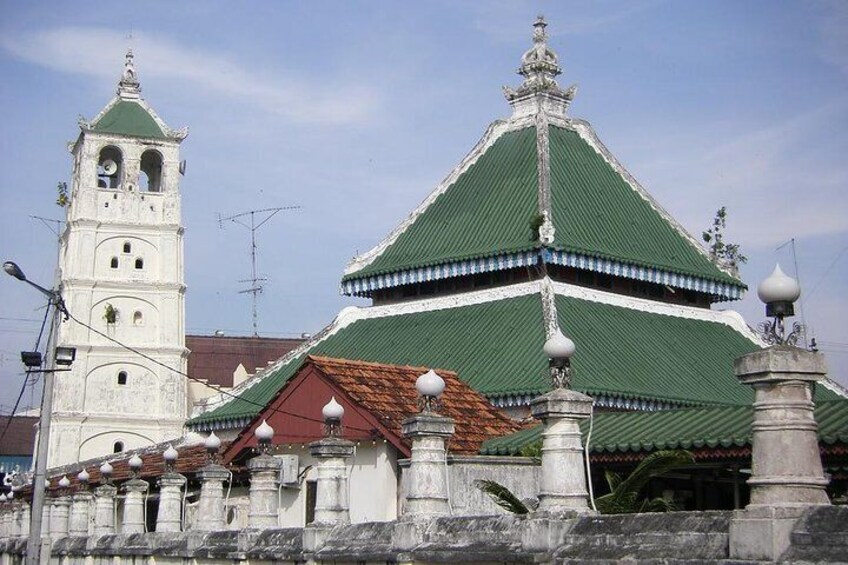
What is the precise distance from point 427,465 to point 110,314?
5485 centimetres

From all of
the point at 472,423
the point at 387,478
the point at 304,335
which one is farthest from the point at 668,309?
the point at 304,335

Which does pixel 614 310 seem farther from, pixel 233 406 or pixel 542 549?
pixel 542 549

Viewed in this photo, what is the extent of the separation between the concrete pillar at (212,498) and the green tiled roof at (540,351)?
590cm

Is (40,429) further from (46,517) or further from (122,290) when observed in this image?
(122,290)

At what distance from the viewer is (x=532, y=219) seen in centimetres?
2836

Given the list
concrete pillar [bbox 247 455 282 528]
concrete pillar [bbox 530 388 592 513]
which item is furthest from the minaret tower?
concrete pillar [bbox 530 388 592 513]

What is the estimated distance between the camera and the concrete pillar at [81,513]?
93.8ft

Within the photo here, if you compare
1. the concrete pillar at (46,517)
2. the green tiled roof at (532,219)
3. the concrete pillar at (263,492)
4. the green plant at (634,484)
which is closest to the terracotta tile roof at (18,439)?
the concrete pillar at (46,517)

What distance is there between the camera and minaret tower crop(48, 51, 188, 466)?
2621 inches

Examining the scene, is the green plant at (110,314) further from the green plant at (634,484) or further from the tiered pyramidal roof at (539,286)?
the green plant at (634,484)

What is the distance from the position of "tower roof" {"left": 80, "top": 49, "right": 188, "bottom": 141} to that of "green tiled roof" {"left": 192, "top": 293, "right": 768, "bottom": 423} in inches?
1540

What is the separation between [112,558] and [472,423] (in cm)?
690

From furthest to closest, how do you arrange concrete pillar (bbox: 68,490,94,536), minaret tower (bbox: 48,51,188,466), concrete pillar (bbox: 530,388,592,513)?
1. minaret tower (bbox: 48,51,188,466)
2. concrete pillar (bbox: 68,490,94,536)
3. concrete pillar (bbox: 530,388,592,513)

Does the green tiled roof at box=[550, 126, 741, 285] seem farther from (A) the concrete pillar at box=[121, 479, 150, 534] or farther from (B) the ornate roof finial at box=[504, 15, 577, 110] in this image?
(A) the concrete pillar at box=[121, 479, 150, 534]
